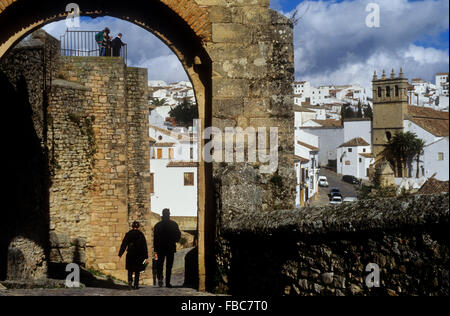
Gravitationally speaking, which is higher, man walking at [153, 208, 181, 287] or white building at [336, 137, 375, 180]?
white building at [336, 137, 375, 180]

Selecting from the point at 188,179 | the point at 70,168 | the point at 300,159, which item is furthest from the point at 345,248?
the point at 300,159

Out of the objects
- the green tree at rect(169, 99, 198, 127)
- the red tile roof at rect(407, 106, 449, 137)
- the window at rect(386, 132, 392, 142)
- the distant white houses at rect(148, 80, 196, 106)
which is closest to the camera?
the green tree at rect(169, 99, 198, 127)

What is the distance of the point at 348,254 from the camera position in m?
4.06

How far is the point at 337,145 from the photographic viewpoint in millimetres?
74312

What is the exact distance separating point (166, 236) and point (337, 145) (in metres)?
67.4


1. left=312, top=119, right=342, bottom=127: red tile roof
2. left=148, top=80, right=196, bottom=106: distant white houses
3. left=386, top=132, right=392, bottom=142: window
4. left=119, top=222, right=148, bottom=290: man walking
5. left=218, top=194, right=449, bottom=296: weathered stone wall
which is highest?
left=148, top=80, right=196, bottom=106: distant white houses

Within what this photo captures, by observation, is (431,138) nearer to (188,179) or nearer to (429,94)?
(188,179)

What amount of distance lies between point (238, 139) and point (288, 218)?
1.97m

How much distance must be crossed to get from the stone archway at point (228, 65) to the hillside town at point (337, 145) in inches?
1049

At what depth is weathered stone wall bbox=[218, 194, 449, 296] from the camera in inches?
135

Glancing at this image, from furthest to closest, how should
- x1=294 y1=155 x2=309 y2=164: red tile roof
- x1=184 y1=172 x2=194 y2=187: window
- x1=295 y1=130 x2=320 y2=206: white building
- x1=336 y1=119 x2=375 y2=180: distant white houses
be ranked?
x1=336 y1=119 x2=375 y2=180: distant white houses, x1=295 y1=130 x2=320 y2=206: white building, x1=294 y1=155 x2=309 y2=164: red tile roof, x1=184 y1=172 x2=194 y2=187: window

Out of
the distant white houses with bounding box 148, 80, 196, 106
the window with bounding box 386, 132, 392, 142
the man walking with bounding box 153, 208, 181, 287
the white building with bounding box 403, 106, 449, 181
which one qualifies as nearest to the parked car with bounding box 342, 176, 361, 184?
the white building with bounding box 403, 106, 449, 181

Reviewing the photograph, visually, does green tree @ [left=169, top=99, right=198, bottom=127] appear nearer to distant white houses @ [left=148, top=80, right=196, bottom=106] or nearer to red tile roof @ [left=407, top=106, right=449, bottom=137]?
red tile roof @ [left=407, top=106, right=449, bottom=137]
